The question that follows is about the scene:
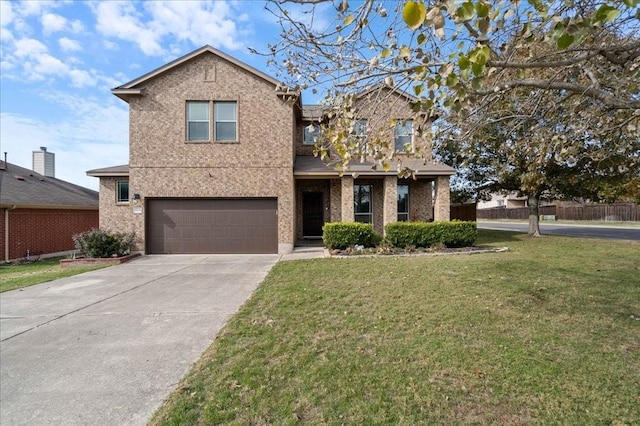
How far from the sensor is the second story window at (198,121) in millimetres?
12789

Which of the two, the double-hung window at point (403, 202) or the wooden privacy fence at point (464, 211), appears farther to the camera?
the wooden privacy fence at point (464, 211)

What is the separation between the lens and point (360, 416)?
2643mm

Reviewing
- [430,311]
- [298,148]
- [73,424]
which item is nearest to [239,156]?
[298,148]

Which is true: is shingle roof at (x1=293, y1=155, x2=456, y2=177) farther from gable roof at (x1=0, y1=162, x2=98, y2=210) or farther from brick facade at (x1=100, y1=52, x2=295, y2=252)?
gable roof at (x1=0, y1=162, x2=98, y2=210)

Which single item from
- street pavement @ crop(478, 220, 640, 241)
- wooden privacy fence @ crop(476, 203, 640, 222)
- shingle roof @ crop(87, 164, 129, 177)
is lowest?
street pavement @ crop(478, 220, 640, 241)

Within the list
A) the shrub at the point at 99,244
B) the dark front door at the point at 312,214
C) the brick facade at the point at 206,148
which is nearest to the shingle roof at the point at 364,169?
the brick facade at the point at 206,148

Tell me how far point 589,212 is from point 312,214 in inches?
1383

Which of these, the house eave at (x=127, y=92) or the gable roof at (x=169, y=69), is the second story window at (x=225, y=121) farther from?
the house eave at (x=127, y=92)

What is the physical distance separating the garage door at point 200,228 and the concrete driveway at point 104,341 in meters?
4.11

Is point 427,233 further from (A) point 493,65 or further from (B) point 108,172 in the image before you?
(B) point 108,172

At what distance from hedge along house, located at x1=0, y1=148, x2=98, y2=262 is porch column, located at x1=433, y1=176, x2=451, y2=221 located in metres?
16.3

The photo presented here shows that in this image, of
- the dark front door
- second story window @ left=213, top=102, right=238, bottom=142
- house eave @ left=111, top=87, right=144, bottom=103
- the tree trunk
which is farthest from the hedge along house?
the tree trunk

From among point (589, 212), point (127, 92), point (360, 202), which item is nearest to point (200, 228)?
point (127, 92)

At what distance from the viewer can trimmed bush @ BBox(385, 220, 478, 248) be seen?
11906mm
